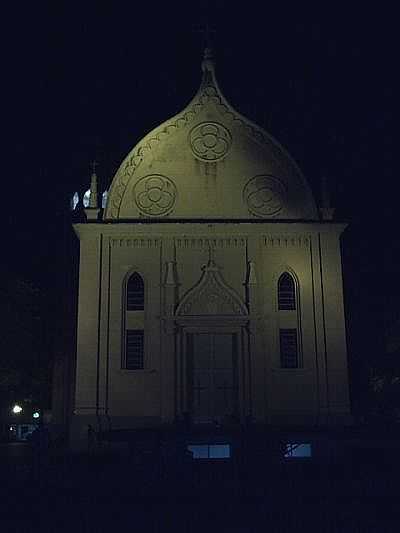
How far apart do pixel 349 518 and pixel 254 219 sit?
15.8 metres

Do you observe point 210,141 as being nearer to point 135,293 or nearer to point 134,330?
point 135,293

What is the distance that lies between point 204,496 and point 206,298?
11.7 m

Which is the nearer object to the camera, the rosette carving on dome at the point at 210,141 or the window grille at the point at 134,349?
the window grille at the point at 134,349

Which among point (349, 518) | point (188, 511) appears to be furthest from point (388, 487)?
point (188, 511)

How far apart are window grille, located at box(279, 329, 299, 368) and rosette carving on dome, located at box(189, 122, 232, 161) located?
7.45m

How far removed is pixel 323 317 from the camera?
26.0 meters

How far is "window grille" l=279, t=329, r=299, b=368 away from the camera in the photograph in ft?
84.9

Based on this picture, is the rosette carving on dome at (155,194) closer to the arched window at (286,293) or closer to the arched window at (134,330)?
the arched window at (134,330)

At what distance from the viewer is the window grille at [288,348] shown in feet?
84.9

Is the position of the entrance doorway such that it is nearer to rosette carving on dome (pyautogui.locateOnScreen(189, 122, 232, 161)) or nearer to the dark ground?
the dark ground

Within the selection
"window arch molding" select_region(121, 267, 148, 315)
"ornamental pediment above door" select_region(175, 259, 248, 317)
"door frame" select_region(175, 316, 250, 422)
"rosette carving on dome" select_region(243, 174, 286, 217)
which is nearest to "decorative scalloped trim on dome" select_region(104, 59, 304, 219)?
"rosette carving on dome" select_region(243, 174, 286, 217)

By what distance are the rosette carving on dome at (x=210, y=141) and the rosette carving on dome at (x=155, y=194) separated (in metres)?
1.76

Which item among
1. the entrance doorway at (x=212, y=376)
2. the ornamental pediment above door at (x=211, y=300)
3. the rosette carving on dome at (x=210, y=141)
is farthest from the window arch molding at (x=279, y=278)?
the rosette carving on dome at (x=210, y=141)

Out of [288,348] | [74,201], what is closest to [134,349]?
[288,348]
